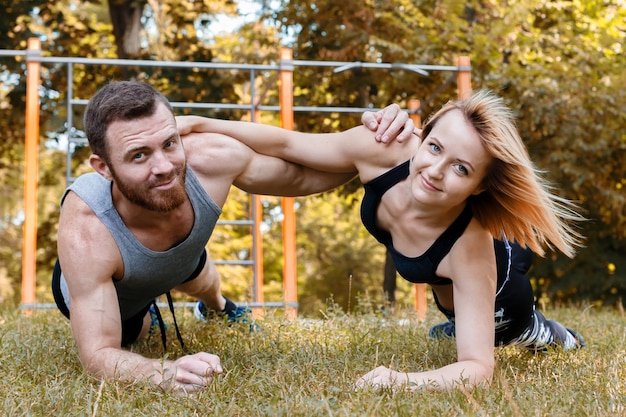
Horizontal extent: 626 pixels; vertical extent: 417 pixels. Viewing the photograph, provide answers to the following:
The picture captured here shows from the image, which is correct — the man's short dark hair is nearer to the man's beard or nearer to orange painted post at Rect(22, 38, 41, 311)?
the man's beard

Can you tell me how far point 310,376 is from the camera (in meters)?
2.96

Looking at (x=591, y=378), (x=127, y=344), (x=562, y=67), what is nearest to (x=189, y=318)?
(x=127, y=344)

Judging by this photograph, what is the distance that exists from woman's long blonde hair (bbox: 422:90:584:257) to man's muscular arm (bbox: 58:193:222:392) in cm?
133

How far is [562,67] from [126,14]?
5.93 meters

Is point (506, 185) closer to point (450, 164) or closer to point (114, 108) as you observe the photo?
point (450, 164)

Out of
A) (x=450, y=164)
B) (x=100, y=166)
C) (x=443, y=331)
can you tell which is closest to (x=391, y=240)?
(x=450, y=164)

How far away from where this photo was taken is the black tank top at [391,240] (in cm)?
319

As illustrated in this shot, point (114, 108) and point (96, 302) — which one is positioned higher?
point (114, 108)

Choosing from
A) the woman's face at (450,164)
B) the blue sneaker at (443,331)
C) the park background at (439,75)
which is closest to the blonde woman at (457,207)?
the woman's face at (450,164)

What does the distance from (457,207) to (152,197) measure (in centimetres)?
123

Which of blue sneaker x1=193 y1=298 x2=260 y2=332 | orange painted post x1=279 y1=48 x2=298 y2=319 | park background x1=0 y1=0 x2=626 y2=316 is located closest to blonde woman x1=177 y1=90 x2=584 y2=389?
blue sneaker x1=193 y1=298 x2=260 y2=332

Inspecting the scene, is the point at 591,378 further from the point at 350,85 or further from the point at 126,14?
the point at 126,14

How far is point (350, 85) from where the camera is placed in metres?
9.73

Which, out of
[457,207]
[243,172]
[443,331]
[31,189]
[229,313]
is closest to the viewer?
[457,207]
